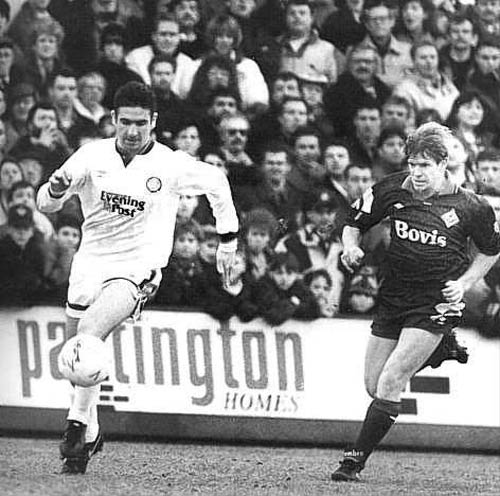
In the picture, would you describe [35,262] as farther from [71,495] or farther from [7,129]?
[71,495]

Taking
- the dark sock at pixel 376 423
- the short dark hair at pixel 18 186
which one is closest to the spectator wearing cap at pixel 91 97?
the short dark hair at pixel 18 186

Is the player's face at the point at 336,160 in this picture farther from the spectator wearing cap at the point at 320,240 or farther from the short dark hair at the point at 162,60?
the short dark hair at the point at 162,60

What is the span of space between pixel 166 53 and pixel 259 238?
153 cm

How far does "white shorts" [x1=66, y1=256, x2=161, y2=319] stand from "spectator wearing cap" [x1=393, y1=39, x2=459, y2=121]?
3.01 meters

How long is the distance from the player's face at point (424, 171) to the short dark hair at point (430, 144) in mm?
29

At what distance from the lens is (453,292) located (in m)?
8.08

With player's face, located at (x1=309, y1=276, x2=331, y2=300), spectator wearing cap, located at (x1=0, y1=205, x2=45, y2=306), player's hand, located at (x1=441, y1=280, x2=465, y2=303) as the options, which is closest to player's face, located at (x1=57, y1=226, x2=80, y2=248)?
spectator wearing cap, located at (x1=0, y1=205, x2=45, y2=306)

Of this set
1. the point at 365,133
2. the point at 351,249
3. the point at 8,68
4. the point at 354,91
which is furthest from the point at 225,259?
the point at 8,68

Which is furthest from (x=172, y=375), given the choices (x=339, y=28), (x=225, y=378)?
(x=339, y=28)

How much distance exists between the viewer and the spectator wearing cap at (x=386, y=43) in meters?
10.1

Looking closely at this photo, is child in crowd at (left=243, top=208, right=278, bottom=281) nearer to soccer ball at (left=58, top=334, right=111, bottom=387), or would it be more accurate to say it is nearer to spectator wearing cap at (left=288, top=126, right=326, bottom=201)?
spectator wearing cap at (left=288, top=126, right=326, bottom=201)

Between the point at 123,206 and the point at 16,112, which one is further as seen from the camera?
the point at 16,112

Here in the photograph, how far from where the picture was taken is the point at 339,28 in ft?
33.3

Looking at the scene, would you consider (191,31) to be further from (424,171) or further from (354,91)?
(424,171)
